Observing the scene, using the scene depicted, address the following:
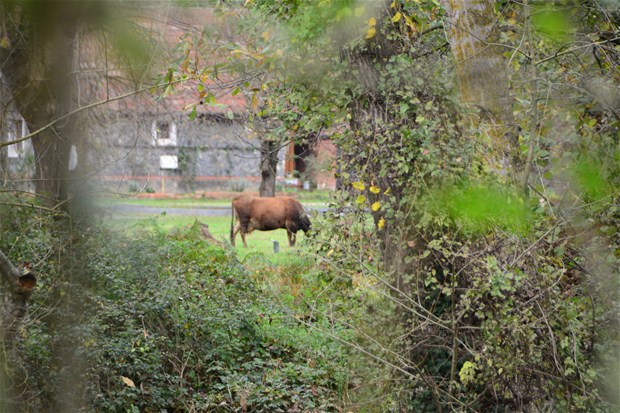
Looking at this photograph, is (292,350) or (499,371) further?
(292,350)

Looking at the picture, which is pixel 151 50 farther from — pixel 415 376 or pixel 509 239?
pixel 415 376

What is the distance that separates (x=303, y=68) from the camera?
6641 mm

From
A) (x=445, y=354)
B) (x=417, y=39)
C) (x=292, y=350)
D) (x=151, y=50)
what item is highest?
(x=417, y=39)

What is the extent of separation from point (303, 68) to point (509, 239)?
87.2 inches

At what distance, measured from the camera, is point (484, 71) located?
5465mm

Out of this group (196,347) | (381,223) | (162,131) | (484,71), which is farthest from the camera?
(196,347)

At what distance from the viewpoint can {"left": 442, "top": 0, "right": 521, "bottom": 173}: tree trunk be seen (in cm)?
531

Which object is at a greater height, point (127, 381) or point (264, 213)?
point (264, 213)

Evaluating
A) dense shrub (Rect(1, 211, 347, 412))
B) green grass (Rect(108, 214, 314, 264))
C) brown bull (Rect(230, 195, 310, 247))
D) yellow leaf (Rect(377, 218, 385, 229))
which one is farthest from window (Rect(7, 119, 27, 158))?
brown bull (Rect(230, 195, 310, 247))

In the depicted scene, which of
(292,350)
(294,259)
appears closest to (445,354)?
(292,350)

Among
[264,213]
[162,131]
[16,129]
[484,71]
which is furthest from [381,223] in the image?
[264,213]

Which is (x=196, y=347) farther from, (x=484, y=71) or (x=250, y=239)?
(x=250, y=239)

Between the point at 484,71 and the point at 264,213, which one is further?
the point at 264,213

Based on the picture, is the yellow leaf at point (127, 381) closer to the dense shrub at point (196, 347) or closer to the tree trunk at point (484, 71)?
the dense shrub at point (196, 347)
